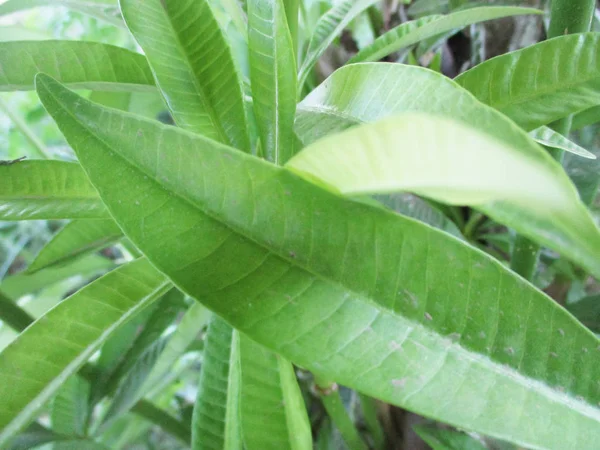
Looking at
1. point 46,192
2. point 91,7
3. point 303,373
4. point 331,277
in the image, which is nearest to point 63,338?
point 46,192

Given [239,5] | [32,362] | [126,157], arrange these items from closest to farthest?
[126,157] → [32,362] → [239,5]

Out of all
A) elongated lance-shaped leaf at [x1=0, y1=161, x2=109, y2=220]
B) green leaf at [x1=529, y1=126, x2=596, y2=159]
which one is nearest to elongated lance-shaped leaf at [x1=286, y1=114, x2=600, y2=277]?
green leaf at [x1=529, y1=126, x2=596, y2=159]

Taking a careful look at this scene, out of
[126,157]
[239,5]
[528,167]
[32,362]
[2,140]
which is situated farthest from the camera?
[2,140]

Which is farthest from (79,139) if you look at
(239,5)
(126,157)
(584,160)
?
(584,160)

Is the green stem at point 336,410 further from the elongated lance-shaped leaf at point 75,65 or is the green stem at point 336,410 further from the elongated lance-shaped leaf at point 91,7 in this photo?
the elongated lance-shaped leaf at point 91,7

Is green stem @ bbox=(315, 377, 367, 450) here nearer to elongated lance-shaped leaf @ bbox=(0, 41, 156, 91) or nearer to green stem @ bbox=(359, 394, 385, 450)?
green stem @ bbox=(359, 394, 385, 450)

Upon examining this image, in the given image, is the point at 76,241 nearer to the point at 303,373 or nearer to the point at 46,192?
the point at 46,192

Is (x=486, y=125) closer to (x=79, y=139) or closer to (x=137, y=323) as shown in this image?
(x=79, y=139)
